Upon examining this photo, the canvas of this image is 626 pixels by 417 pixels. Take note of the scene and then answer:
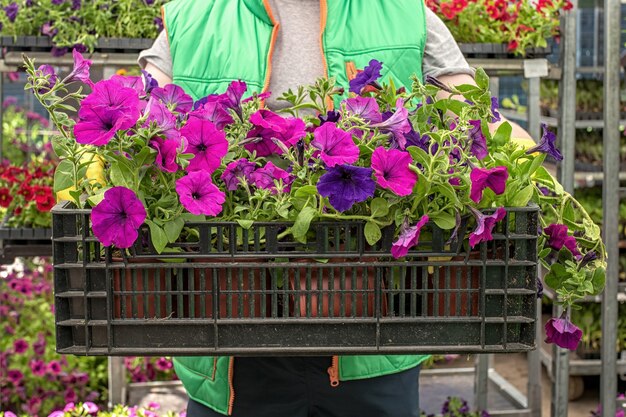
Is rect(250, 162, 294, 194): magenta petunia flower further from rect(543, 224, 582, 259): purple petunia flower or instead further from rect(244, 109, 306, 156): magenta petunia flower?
rect(543, 224, 582, 259): purple petunia flower

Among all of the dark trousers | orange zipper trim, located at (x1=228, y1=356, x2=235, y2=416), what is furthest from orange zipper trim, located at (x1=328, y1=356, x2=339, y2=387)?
orange zipper trim, located at (x1=228, y1=356, x2=235, y2=416)

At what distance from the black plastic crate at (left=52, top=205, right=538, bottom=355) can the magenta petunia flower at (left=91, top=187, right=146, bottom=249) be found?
46mm

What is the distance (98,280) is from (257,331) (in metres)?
0.19

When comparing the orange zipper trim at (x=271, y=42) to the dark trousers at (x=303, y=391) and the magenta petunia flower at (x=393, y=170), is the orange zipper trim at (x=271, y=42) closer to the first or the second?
the dark trousers at (x=303, y=391)

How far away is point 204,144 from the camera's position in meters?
1.10

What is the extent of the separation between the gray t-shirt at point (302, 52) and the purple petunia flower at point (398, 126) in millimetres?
570

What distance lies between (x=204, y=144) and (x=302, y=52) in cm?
66

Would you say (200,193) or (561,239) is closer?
(200,193)

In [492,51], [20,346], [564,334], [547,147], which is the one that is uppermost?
[492,51]

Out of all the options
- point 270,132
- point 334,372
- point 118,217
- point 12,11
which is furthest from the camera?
point 12,11

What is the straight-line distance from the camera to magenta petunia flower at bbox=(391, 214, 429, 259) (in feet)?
3.47

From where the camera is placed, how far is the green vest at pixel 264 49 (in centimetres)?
167

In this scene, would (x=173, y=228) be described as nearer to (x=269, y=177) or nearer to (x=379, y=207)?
(x=269, y=177)

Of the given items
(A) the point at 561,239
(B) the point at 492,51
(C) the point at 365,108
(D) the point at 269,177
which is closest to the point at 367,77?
(C) the point at 365,108
